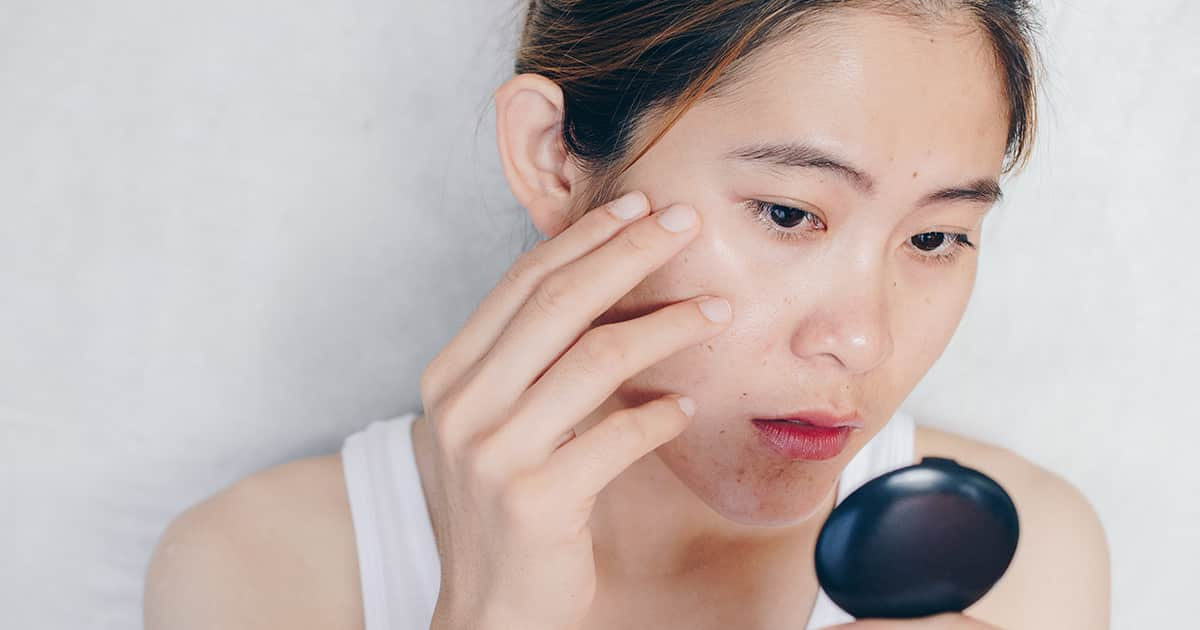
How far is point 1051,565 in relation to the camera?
3.75 ft

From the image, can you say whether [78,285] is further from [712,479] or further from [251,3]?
[712,479]

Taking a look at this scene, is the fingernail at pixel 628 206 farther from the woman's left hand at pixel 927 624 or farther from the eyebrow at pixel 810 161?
the woman's left hand at pixel 927 624

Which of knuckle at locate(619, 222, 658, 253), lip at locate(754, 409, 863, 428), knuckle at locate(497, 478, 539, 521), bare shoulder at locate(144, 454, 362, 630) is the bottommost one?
bare shoulder at locate(144, 454, 362, 630)

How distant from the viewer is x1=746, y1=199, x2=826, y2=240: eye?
0.79 metres

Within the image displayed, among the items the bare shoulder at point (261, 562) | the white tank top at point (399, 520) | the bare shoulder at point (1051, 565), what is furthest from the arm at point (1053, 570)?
the bare shoulder at point (261, 562)

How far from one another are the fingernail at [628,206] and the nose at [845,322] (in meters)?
0.16

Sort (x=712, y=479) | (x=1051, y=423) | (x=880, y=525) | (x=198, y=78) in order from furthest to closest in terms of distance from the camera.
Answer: (x=1051, y=423)
(x=198, y=78)
(x=712, y=479)
(x=880, y=525)

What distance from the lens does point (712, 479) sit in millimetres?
916

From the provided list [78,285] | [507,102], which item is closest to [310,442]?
[78,285]

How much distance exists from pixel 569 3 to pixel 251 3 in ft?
1.65

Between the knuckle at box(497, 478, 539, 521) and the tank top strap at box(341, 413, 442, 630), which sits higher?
the knuckle at box(497, 478, 539, 521)

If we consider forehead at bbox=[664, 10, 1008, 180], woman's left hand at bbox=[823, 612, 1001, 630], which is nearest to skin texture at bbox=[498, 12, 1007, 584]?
forehead at bbox=[664, 10, 1008, 180]

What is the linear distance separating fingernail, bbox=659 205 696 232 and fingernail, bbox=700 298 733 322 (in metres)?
0.06

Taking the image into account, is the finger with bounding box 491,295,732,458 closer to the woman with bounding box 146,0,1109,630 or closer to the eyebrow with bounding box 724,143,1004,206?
the woman with bounding box 146,0,1109,630
